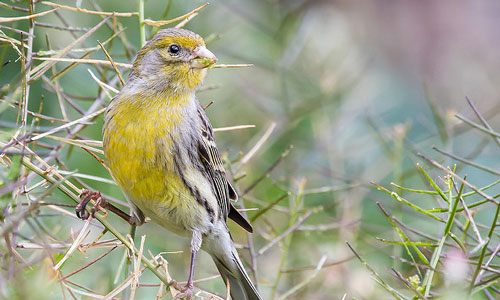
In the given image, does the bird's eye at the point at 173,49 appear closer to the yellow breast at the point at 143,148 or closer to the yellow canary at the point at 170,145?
the yellow canary at the point at 170,145

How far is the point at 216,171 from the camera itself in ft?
13.0

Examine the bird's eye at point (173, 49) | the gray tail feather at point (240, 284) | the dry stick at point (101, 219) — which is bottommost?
the gray tail feather at point (240, 284)

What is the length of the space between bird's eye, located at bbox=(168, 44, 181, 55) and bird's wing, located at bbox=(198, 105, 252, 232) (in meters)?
0.36

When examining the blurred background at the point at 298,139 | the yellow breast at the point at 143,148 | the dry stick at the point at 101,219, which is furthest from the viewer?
the blurred background at the point at 298,139

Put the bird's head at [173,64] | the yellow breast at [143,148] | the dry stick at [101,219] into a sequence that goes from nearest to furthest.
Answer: the dry stick at [101,219] < the yellow breast at [143,148] < the bird's head at [173,64]

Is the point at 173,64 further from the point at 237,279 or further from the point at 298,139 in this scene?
the point at 298,139

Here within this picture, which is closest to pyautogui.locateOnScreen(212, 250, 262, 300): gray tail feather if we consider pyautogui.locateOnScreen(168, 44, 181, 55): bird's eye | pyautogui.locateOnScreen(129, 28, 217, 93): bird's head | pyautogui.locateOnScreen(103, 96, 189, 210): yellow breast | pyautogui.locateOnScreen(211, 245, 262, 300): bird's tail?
pyautogui.locateOnScreen(211, 245, 262, 300): bird's tail

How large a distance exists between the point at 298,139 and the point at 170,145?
2738 mm

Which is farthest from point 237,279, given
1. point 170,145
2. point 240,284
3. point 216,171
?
point 170,145

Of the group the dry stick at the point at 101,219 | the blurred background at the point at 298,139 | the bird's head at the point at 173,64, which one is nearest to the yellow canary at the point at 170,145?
the bird's head at the point at 173,64

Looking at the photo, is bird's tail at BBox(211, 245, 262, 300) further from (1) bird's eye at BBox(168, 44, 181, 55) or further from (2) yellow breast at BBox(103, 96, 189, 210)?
(1) bird's eye at BBox(168, 44, 181, 55)

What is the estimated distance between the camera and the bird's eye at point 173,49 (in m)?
3.67

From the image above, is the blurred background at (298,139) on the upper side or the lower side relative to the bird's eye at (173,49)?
lower

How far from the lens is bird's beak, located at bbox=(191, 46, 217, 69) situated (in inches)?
140
